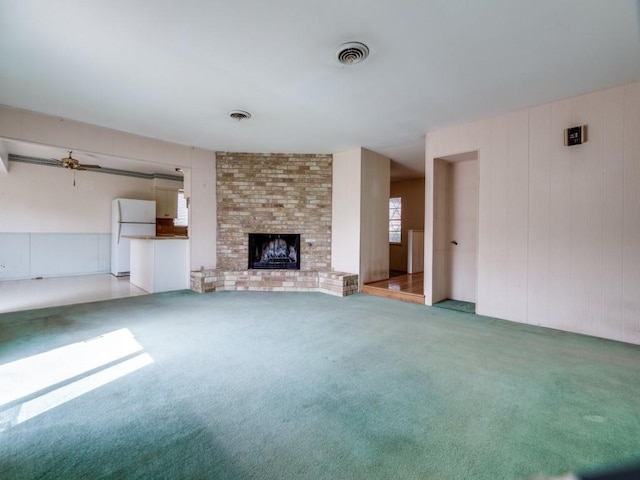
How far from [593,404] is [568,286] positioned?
1.90 m

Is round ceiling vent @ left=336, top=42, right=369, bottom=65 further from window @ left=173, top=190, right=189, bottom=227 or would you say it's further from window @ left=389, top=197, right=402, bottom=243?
window @ left=173, top=190, right=189, bottom=227

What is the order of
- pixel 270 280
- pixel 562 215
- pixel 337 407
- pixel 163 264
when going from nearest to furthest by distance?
1. pixel 337 407
2. pixel 562 215
3. pixel 163 264
4. pixel 270 280

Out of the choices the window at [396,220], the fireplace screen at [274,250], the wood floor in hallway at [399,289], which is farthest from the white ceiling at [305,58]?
the window at [396,220]

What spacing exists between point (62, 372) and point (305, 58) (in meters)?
3.22

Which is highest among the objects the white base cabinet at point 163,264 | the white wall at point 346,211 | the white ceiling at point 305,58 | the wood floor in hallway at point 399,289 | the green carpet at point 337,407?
the white ceiling at point 305,58

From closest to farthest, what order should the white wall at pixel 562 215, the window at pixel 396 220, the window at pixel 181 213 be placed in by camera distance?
the white wall at pixel 562 215, the window at pixel 396 220, the window at pixel 181 213

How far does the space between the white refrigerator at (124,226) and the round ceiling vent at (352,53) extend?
21.9 feet

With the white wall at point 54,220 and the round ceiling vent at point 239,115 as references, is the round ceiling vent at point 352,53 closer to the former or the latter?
the round ceiling vent at point 239,115

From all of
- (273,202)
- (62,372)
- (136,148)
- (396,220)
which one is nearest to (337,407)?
(62,372)

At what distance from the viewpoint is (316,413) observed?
1.88 meters

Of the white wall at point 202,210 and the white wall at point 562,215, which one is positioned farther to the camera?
the white wall at point 202,210

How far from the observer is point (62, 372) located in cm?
238

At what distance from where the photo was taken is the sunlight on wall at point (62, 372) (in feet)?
6.36

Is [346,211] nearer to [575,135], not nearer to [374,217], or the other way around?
[374,217]
